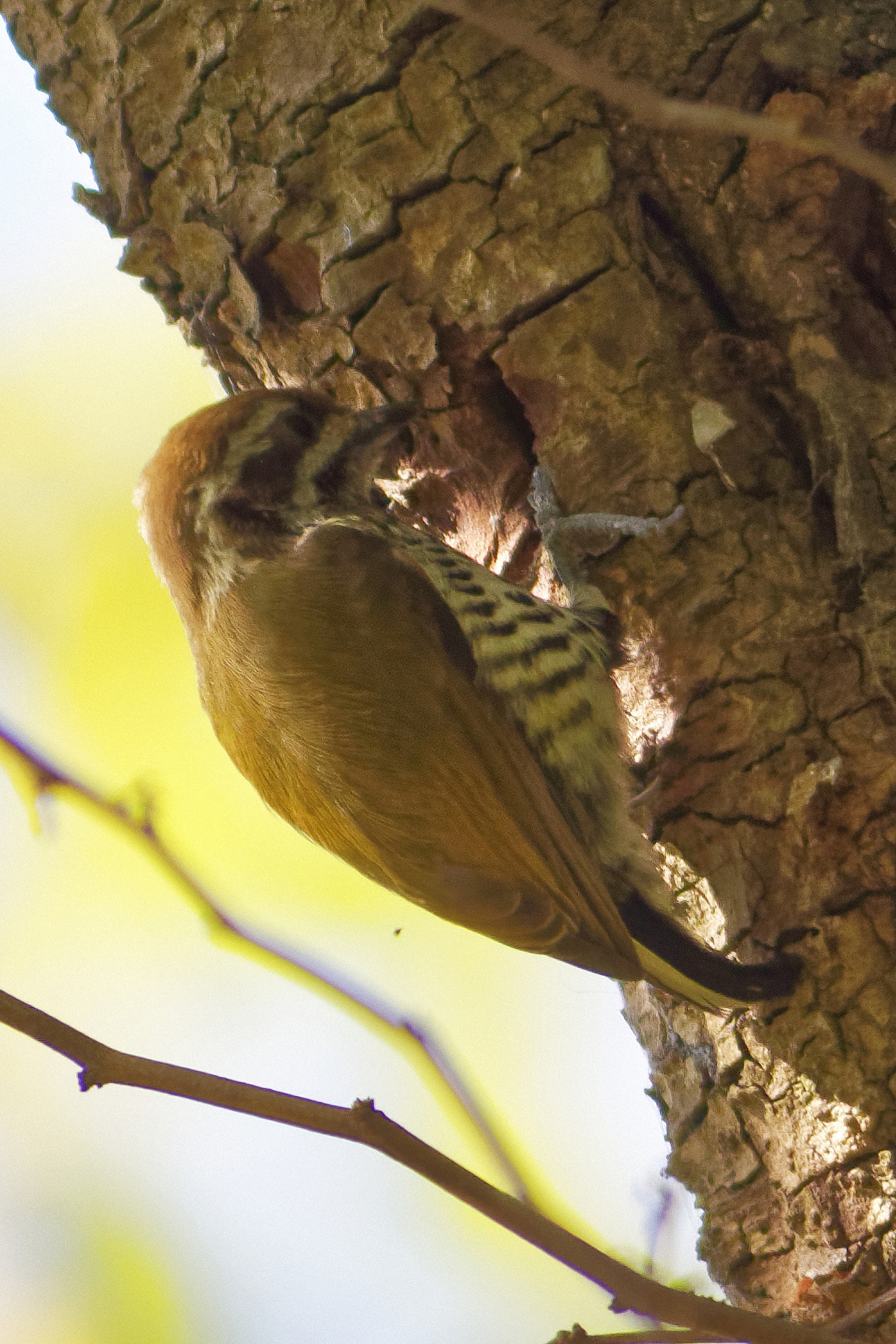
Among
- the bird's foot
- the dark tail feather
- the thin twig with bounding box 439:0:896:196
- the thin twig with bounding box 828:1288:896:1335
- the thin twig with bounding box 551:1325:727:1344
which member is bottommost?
the thin twig with bounding box 828:1288:896:1335

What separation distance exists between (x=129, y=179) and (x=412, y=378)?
71cm

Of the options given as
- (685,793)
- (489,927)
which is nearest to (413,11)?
(685,793)

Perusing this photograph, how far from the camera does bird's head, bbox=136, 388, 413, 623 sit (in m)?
2.54

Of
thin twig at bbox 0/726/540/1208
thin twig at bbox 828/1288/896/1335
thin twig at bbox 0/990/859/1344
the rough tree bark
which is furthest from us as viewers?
the rough tree bark

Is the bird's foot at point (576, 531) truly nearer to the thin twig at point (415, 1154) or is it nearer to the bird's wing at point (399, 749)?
the bird's wing at point (399, 749)

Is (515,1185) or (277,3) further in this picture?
(277,3)

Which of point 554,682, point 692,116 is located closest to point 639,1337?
point 692,116

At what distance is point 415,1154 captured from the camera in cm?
88

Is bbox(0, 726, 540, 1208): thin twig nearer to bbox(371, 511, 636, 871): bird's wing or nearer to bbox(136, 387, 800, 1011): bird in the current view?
bbox(136, 387, 800, 1011): bird

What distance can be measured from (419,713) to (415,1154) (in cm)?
149

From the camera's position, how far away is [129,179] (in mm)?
2463

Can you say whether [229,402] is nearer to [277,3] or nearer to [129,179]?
[129,179]

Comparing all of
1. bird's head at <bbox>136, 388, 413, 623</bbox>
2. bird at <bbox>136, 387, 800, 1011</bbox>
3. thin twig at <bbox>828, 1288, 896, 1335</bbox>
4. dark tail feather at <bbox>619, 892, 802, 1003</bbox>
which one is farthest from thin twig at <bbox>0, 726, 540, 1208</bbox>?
bird's head at <bbox>136, 388, 413, 623</bbox>

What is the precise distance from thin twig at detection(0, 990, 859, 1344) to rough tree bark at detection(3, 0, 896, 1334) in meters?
0.95
